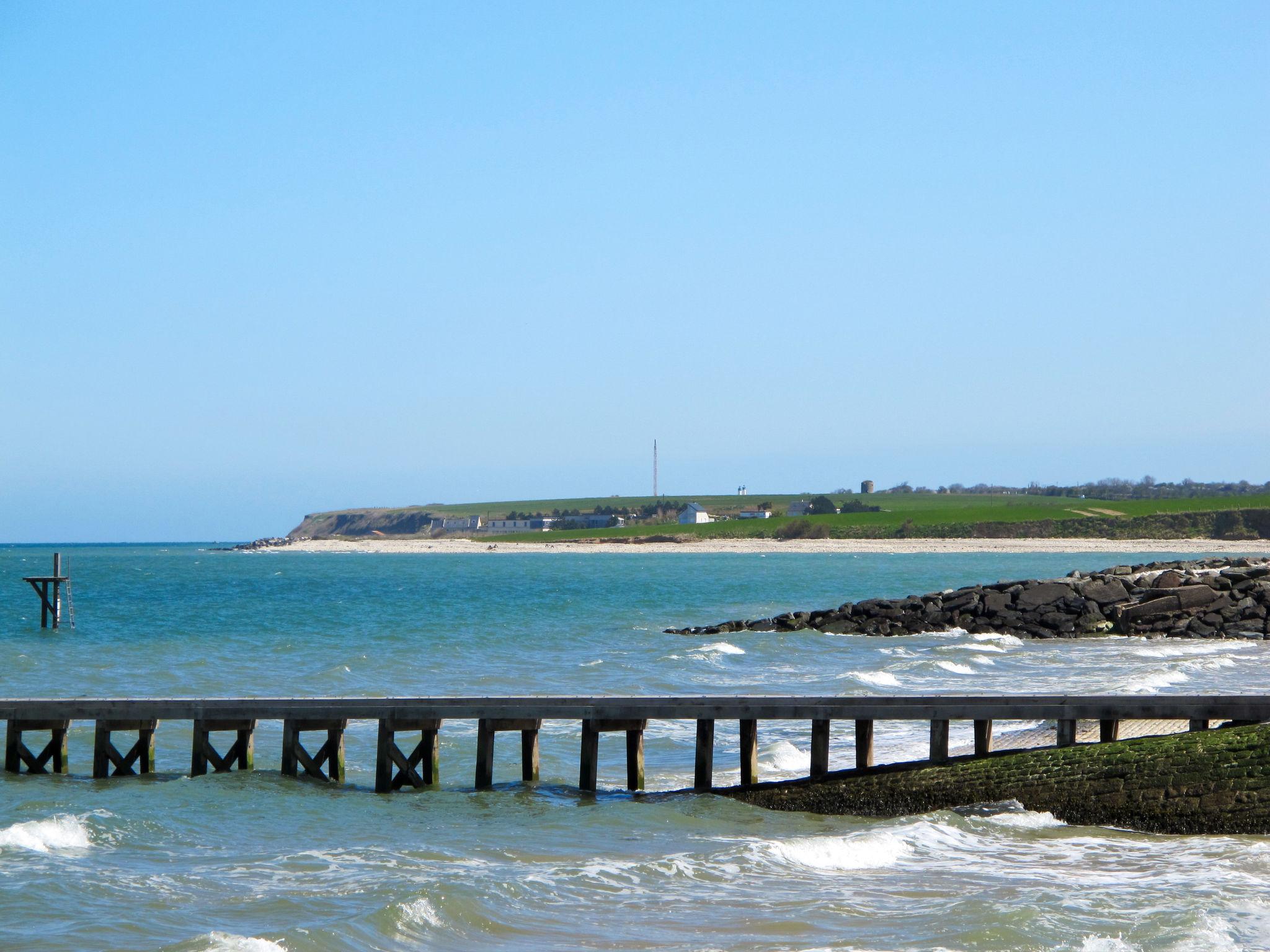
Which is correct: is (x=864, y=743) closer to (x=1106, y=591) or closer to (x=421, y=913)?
(x=421, y=913)

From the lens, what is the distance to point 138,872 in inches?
499

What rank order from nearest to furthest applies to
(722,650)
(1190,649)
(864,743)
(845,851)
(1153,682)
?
(845,851)
(864,743)
(1153,682)
(1190,649)
(722,650)

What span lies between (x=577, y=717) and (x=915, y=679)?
1412 cm

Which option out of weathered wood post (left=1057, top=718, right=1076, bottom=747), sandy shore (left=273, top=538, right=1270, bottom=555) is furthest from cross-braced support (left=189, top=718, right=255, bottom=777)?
sandy shore (left=273, top=538, right=1270, bottom=555)

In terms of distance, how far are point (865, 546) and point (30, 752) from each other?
129 metres

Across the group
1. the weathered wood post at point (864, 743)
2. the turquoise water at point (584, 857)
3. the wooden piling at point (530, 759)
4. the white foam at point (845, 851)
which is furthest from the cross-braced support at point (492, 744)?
the white foam at point (845, 851)

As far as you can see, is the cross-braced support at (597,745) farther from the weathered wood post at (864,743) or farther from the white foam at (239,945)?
the white foam at (239,945)

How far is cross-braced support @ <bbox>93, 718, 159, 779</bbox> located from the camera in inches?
683

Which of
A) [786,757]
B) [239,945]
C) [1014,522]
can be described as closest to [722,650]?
[786,757]

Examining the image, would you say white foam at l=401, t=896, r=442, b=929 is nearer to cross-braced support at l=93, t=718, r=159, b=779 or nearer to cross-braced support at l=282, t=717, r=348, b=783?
cross-braced support at l=282, t=717, r=348, b=783

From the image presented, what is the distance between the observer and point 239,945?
398 inches

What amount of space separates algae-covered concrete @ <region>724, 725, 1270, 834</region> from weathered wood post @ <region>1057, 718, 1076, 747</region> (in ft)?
1.57

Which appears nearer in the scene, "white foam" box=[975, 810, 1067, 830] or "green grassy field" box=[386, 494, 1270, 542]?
"white foam" box=[975, 810, 1067, 830]

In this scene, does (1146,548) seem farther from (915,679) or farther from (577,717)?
(577,717)
